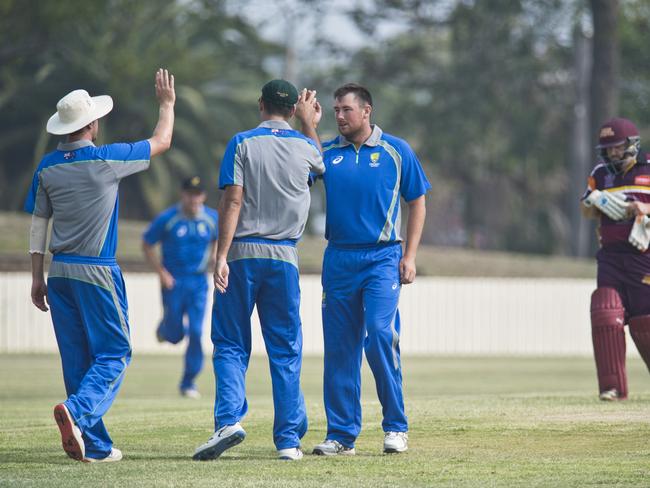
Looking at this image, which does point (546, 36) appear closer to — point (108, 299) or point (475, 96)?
Answer: point (475, 96)

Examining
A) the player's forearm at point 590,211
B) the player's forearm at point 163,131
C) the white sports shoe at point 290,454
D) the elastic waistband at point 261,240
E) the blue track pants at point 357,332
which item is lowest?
the white sports shoe at point 290,454

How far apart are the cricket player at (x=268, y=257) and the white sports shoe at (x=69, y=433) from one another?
0.88 metres

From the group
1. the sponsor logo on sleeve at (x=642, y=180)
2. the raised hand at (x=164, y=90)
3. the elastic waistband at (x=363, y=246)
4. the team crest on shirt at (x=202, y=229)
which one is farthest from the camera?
the team crest on shirt at (x=202, y=229)

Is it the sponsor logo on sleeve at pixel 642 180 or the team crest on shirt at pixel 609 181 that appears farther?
the team crest on shirt at pixel 609 181

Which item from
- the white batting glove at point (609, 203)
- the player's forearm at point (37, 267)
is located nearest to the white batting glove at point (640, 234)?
the white batting glove at point (609, 203)

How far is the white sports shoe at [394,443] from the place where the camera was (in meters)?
8.41

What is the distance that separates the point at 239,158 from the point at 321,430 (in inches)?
101

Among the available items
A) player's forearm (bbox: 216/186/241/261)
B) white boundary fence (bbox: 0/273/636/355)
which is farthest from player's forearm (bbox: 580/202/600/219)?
white boundary fence (bbox: 0/273/636/355)

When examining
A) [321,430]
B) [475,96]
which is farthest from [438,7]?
[321,430]

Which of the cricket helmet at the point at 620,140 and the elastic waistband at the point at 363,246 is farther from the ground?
the cricket helmet at the point at 620,140

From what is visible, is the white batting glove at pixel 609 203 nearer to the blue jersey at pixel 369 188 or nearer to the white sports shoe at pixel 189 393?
the blue jersey at pixel 369 188

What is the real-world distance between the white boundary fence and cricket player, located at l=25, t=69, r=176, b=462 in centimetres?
1697

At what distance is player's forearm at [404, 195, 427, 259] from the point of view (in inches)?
337

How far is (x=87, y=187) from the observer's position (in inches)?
321
